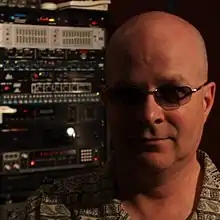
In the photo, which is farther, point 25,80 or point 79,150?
point 79,150

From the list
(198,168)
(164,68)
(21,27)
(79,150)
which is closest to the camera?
(164,68)

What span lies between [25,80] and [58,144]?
0.27m

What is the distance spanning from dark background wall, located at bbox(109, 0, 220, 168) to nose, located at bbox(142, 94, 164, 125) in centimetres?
142

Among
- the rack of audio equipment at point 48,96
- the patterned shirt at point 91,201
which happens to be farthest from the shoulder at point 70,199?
the rack of audio equipment at point 48,96

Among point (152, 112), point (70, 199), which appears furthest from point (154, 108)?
point (70, 199)

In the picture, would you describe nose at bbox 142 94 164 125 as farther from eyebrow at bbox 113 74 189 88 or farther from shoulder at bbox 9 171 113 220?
shoulder at bbox 9 171 113 220

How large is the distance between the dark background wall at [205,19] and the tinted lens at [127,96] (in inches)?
54.9

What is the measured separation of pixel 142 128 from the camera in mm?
843

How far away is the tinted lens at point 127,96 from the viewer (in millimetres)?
854

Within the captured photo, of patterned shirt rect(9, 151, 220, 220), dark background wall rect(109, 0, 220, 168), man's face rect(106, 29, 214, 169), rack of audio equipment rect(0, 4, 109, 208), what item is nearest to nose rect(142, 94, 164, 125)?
man's face rect(106, 29, 214, 169)

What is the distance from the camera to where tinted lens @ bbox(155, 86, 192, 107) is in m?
0.84

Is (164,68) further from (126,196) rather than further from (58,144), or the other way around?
(58,144)

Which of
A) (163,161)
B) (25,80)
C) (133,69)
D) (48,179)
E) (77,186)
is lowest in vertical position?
(48,179)

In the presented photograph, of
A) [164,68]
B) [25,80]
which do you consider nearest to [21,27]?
[25,80]
